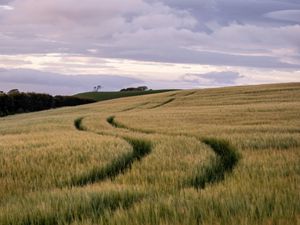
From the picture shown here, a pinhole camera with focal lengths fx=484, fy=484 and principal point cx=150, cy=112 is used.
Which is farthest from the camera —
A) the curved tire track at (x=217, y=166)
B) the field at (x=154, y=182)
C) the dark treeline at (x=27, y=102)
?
the dark treeline at (x=27, y=102)

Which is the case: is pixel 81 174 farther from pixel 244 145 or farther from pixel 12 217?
pixel 244 145

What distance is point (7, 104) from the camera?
82.2 meters

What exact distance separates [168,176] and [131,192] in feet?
6.18

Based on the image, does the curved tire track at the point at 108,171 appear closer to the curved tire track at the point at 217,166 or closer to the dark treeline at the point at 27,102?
the curved tire track at the point at 217,166

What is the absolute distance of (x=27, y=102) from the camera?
86.0 metres

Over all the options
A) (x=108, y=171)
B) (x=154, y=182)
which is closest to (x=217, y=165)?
(x=108, y=171)

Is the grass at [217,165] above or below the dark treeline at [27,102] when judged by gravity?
below

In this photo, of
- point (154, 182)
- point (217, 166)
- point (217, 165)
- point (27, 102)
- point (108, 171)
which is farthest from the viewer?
point (27, 102)

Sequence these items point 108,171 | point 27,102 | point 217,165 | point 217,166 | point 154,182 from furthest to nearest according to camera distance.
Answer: point 27,102
point 217,165
point 217,166
point 108,171
point 154,182

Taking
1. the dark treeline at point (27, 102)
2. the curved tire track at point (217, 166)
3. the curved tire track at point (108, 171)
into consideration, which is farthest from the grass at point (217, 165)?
the dark treeline at point (27, 102)

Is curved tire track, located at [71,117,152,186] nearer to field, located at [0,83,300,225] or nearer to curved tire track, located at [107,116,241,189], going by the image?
field, located at [0,83,300,225]

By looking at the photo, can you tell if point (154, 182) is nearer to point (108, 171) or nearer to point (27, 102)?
point (108, 171)

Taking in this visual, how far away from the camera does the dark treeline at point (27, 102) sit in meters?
82.0

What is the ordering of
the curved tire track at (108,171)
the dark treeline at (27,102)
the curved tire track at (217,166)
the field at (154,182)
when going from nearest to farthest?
1. the field at (154,182)
2. the curved tire track at (217,166)
3. the curved tire track at (108,171)
4. the dark treeline at (27,102)
